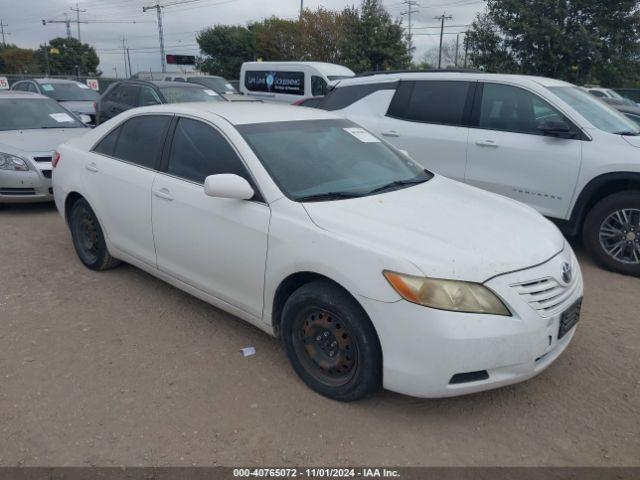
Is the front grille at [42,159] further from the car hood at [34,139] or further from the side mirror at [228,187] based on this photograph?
the side mirror at [228,187]

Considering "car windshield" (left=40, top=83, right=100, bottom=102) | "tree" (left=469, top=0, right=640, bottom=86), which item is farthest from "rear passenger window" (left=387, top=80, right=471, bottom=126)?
"tree" (left=469, top=0, right=640, bottom=86)

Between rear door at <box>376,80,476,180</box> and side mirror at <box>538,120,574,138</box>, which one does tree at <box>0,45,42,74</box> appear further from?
side mirror at <box>538,120,574,138</box>

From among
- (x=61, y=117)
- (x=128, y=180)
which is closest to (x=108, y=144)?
(x=128, y=180)

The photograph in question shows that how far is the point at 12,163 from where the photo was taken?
6969 millimetres

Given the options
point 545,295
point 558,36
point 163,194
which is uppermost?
point 558,36

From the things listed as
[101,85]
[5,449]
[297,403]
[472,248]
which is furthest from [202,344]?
[101,85]

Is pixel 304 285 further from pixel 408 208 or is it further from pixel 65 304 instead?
pixel 65 304

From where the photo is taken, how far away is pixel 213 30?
2076 inches

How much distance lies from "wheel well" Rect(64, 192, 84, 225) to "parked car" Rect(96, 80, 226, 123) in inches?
238

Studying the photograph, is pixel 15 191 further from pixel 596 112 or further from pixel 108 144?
pixel 596 112

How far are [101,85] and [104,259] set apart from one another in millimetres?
28245

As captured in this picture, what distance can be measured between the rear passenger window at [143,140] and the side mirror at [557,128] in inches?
139

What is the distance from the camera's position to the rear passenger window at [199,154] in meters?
3.64

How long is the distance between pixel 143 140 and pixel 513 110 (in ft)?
12.3
